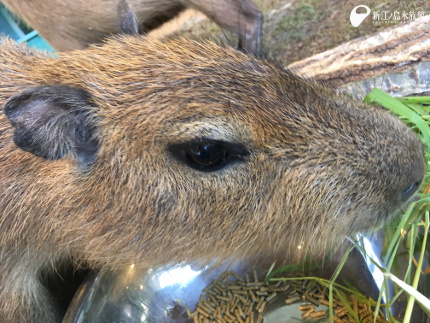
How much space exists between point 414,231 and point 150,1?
2287mm

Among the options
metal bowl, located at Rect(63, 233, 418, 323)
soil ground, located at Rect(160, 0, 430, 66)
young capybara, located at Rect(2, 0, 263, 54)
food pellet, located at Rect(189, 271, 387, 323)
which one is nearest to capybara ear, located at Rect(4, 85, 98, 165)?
metal bowl, located at Rect(63, 233, 418, 323)

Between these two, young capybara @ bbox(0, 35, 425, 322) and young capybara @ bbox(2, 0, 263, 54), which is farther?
young capybara @ bbox(2, 0, 263, 54)

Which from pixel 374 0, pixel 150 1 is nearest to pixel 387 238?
pixel 150 1

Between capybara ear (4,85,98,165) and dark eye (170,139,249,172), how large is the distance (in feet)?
1.06

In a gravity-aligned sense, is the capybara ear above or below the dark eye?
above

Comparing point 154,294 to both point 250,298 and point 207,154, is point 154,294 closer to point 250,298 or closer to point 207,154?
point 250,298

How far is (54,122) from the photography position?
1455mm

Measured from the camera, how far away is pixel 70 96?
1499mm

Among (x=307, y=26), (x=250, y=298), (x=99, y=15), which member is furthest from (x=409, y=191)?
(x=307, y=26)

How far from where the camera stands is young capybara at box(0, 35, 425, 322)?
4.72 feet

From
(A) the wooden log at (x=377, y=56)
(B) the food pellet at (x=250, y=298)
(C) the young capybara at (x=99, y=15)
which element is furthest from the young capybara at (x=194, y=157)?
(C) the young capybara at (x=99, y=15)

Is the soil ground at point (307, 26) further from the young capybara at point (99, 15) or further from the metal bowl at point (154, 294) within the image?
the metal bowl at point (154, 294)

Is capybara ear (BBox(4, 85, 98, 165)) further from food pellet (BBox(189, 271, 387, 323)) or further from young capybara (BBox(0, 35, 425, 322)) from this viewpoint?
food pellet (BBox(189, 271, 387, 323))

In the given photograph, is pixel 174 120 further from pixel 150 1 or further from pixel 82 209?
pixel 150 1
